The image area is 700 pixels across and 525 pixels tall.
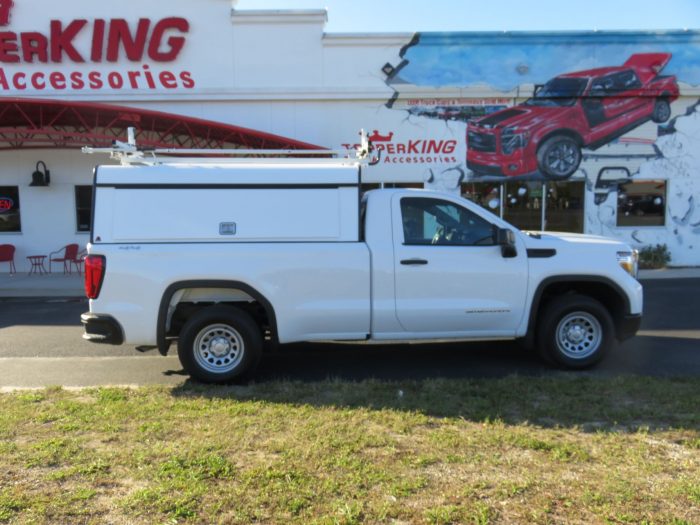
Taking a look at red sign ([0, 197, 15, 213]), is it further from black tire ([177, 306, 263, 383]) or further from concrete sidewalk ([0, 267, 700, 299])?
black tire ([177, 306, 263, 383])

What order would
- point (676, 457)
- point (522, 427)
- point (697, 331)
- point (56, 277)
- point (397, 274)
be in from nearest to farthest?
point (676, 457)
point (522, 427)
point (397, 274)
point (697, 331)
point (56, 277)

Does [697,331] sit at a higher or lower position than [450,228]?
lower

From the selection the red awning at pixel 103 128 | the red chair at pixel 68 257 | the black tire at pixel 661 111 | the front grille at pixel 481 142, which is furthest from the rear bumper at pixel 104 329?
the black tire at pixel 661 111

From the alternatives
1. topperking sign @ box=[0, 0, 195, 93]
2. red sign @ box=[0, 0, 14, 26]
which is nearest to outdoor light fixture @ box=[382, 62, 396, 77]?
topperking sign @ box=[0, 0, 195, 93]

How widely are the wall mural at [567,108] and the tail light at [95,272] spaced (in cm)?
1078

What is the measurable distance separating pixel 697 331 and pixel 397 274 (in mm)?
4906

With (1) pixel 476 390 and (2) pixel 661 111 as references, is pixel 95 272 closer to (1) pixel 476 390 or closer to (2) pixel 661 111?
(1) pixel 476 390

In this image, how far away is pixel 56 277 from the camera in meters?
14.3

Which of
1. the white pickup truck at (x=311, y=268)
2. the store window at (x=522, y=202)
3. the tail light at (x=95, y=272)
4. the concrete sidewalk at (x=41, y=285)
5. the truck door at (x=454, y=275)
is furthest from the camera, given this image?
the store window at (x=522, y=202)

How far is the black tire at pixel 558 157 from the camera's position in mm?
15344

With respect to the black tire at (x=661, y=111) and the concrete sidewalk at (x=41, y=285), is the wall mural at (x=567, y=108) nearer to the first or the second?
the black tire at (x=661, y=111)

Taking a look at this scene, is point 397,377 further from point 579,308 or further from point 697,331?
point 697,331

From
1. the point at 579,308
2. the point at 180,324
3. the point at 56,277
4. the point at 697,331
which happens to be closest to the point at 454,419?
the point at 579,308

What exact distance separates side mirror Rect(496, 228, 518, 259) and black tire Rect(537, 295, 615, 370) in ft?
2.53
